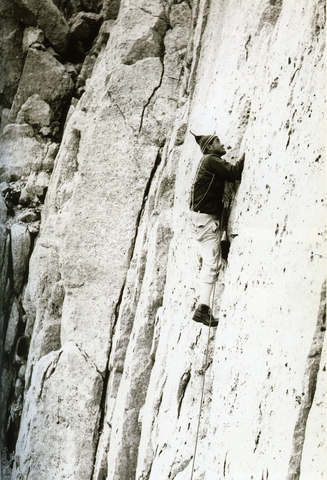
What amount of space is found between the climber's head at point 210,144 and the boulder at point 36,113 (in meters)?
1.53

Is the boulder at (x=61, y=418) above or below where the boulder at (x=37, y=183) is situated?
below

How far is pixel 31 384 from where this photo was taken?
4.73m

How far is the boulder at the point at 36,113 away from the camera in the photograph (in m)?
5.09

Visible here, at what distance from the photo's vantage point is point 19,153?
16.5ft

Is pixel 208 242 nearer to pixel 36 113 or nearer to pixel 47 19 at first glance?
pixel 36 113

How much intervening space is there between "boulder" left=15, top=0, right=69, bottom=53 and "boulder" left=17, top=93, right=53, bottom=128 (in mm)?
478

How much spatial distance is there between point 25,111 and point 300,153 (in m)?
2.57

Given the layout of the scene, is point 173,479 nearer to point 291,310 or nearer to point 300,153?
point 291,310

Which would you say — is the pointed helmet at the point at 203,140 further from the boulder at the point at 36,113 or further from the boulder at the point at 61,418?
the boulder at the point at 61,418

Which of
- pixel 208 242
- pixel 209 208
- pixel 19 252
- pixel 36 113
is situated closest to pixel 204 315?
pixel 208 242

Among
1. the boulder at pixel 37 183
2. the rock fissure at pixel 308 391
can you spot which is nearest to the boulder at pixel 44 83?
the boulder at pixel 37 183

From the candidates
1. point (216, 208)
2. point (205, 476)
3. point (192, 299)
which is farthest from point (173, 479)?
point (216, 208)

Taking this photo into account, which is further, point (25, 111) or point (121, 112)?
point (25, 111)

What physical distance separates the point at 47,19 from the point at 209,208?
2367 millimetres
